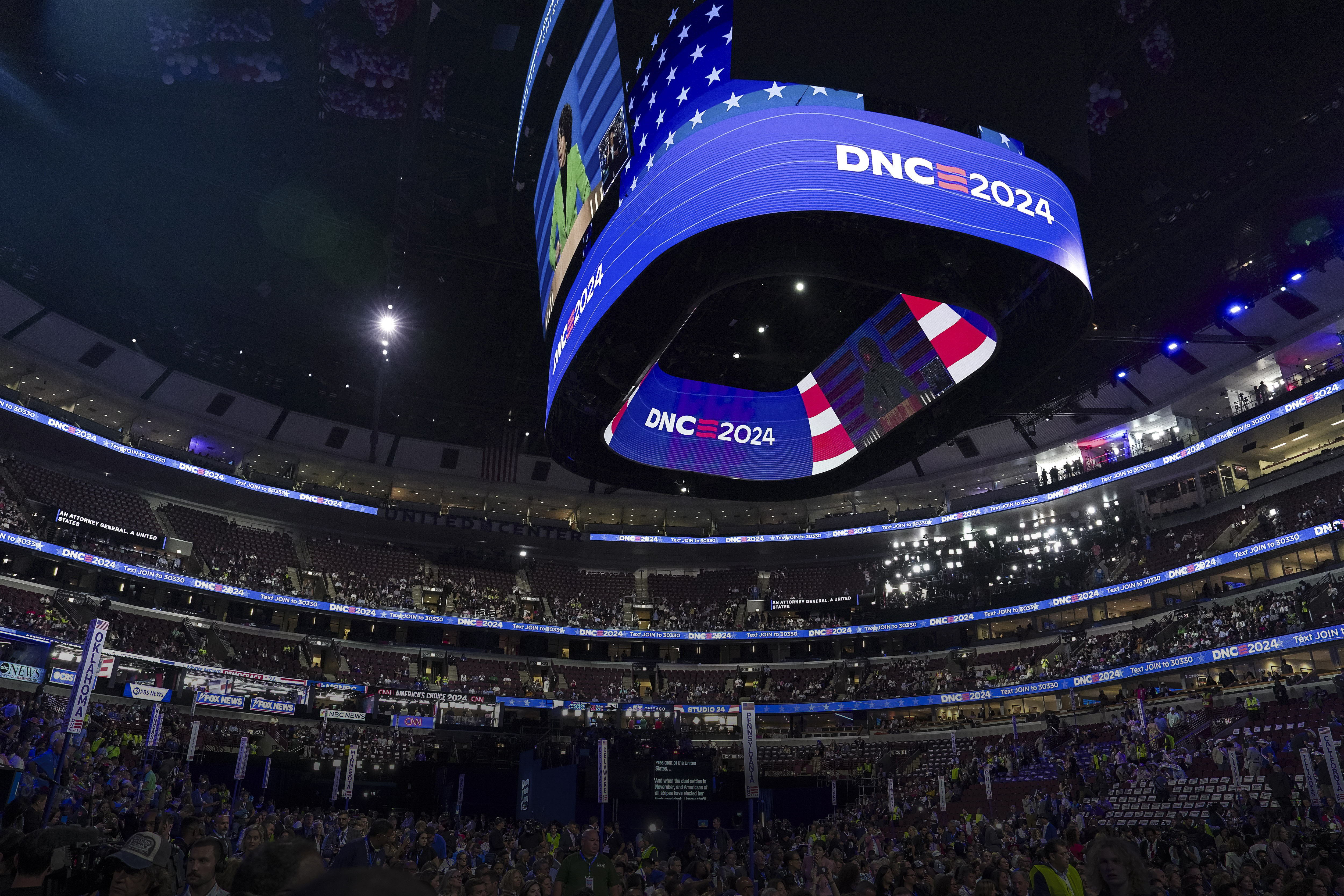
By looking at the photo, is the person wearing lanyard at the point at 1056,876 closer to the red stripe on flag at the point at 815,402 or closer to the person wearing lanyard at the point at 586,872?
the person wearing lanyard at the point at 586,872

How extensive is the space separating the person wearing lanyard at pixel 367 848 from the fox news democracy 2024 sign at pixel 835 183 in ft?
31.3

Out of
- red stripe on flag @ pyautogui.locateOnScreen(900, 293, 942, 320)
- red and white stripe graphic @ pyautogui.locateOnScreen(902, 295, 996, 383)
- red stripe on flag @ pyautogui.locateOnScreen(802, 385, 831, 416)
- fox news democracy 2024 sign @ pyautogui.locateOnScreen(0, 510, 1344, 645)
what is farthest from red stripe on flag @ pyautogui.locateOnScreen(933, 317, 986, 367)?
fox news democracy 2024 sign @ pyautogui.locateOnScreen(0, 510, 1344, 645)

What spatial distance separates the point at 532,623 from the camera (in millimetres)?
49969

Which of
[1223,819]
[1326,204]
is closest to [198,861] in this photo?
[1223,819]

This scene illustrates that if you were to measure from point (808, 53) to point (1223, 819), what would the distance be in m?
19.9

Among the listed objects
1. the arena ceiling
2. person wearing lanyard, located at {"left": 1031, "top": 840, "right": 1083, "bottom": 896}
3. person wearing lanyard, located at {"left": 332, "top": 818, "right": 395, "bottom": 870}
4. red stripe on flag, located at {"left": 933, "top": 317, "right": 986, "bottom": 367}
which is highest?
the arena ceiling

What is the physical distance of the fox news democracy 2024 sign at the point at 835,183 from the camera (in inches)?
519

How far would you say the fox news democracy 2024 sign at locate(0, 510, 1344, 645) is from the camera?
35.9 meters

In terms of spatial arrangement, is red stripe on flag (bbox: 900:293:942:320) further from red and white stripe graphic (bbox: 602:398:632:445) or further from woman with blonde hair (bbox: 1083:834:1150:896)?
woman with blonde hair (bbox: 1083:834:1150:896)

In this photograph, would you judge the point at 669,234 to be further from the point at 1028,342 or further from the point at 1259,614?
the point at 1259,614

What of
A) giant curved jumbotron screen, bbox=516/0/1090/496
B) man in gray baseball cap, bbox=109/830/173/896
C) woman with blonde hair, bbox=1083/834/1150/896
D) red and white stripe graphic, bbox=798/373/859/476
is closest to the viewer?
man in gray baseball cap, bbox=109/830/173/896

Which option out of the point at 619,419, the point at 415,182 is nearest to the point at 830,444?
the point at 619,419

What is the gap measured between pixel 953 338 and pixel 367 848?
14.9m

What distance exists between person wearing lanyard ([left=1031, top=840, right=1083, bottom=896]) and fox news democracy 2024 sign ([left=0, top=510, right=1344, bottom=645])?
112 ft
